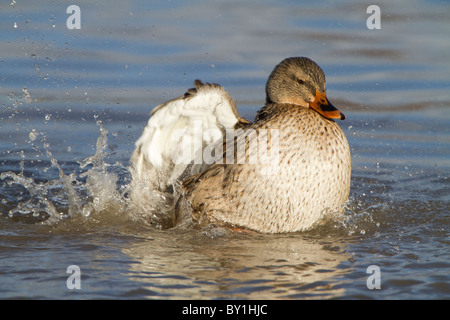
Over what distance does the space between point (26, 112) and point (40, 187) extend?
2947mm

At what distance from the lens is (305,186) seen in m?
4.88

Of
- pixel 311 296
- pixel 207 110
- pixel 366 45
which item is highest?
pixel 366 45

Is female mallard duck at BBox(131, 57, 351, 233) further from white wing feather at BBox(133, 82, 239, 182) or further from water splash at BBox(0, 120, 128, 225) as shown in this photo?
water splash at BBox(0, 120, 128, 225)

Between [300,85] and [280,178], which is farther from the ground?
[300,85]

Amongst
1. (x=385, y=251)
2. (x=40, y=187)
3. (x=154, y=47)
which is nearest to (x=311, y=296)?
(x=385, y=251)

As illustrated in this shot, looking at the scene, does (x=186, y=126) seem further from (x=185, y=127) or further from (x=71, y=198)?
A: (x=71, y=198)

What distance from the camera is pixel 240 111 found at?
8516 mm

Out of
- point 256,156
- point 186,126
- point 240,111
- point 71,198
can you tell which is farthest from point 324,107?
point 240,111

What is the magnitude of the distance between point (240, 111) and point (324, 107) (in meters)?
3.42

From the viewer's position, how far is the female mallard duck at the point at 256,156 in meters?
4.87

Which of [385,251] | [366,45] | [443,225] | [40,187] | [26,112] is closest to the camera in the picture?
[385,251]

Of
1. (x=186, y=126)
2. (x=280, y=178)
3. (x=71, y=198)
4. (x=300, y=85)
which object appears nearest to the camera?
(x=280, y=178)

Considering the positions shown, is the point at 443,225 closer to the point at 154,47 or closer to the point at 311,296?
the point at 311,296

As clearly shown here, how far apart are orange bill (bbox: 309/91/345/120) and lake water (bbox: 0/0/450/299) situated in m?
0.80
